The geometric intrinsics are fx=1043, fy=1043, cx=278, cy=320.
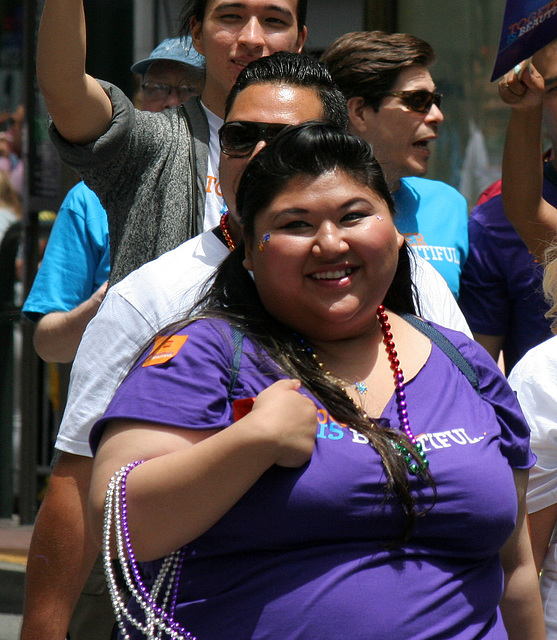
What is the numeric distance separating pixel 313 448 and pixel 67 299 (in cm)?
191

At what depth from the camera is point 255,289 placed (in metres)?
2.06

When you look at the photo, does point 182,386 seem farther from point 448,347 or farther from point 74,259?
point 74,259

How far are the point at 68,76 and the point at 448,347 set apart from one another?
3.69 ft

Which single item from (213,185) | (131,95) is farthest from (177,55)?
(131,95)

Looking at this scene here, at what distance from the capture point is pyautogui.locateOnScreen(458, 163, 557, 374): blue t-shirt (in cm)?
334

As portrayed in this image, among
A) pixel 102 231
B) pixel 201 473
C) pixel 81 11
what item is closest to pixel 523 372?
pixel 201 473

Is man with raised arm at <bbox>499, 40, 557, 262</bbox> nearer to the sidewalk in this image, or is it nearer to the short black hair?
the short black hair

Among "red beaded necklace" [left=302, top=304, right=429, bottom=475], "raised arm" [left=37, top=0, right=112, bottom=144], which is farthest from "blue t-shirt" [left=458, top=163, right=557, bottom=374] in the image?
"raised arm" [left=37, top=0, right=112, bottom=144]

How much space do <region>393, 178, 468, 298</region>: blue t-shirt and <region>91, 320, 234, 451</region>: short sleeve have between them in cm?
149

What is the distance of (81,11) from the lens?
2.55 m

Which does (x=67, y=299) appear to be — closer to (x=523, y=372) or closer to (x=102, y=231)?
(x=102, y=231)

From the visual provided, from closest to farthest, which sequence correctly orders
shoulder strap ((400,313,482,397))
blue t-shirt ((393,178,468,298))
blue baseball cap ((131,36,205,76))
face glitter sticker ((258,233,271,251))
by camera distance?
face glitter sticker ((258,233,271,251)), shoulder strap ((400,313,482,397)), blue t-shirt ((393,178,468,298)), blue baseball cap ((131,36,205,76))

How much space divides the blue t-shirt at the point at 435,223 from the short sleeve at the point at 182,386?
4.89ft

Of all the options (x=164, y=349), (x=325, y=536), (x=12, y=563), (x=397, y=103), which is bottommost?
(x=12, y=563)
